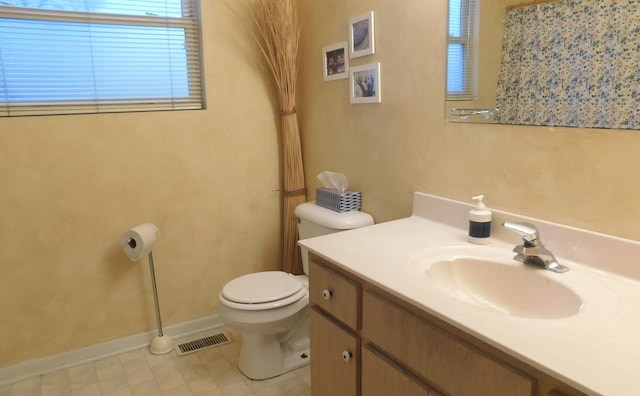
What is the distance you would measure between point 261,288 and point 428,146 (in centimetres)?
101

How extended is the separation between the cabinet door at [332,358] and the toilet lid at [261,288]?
48cm

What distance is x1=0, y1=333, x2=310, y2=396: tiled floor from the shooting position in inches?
84.7

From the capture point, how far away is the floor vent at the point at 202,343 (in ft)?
8.19

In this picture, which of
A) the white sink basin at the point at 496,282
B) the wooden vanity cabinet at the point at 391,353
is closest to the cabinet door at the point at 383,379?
the wooden vanity cabinet at the point at 391,353

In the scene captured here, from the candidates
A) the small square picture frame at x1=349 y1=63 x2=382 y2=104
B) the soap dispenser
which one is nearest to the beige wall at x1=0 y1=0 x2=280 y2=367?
the small square picture frame at x1=349 y1=63 x2=382 y2=104

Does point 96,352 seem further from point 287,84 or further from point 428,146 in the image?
point 428,146

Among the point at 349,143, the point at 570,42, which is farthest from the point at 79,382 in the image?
the point at 570,42

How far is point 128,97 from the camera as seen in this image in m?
2.37

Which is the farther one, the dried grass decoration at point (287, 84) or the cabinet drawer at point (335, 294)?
the dried grass decoration at point (287, 84)

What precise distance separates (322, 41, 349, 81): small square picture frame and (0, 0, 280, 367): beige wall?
44cm

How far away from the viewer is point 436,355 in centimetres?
113

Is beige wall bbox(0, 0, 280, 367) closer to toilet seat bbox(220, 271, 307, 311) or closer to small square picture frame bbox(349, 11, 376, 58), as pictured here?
toilet seat bbox(220, 271, 307, 311)

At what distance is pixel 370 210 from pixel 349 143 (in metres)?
0.35

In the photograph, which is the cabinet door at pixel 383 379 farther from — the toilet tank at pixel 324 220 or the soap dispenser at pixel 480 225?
the toilet tank at pixel 324 220
